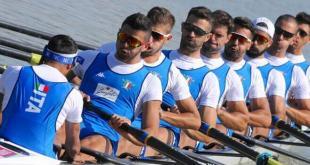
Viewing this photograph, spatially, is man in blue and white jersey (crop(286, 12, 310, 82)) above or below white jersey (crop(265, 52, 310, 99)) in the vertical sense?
above

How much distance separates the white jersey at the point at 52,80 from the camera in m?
5.36

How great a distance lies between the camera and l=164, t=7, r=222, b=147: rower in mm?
7586

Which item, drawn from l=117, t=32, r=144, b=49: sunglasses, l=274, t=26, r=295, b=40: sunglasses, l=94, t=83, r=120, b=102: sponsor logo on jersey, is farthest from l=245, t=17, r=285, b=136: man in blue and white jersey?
l=117, t=32, r=144, b=49: sunglasses

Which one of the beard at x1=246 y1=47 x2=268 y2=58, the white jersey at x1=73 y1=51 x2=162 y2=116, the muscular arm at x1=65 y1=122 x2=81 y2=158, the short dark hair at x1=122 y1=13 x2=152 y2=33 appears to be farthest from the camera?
the beard at x1=246 y1=47 x2=268 y2=58

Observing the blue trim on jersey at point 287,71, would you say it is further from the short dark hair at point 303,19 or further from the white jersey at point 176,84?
the white jersey at point 176,84

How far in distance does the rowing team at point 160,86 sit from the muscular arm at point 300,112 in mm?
12

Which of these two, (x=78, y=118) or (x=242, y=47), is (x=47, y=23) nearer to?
(x=242, y=47)

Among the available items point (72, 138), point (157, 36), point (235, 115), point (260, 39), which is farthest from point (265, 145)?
point (72, 138)

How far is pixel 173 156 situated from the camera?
6.41 m

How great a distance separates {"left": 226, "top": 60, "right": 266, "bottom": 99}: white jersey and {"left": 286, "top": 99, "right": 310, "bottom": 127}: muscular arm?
69cm

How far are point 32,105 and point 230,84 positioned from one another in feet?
10.2

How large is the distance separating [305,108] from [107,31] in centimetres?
770

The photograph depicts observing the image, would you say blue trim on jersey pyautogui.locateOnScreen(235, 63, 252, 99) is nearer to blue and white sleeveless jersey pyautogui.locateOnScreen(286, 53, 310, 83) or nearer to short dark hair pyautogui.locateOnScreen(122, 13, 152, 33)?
blue and white sleeveless jersey pyautogui.locateOnScreen(286, 53, 310, 83)

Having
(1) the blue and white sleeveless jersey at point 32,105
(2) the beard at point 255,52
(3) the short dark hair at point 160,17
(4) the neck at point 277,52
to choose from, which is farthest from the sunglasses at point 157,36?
(4) the neck at point 277,52
